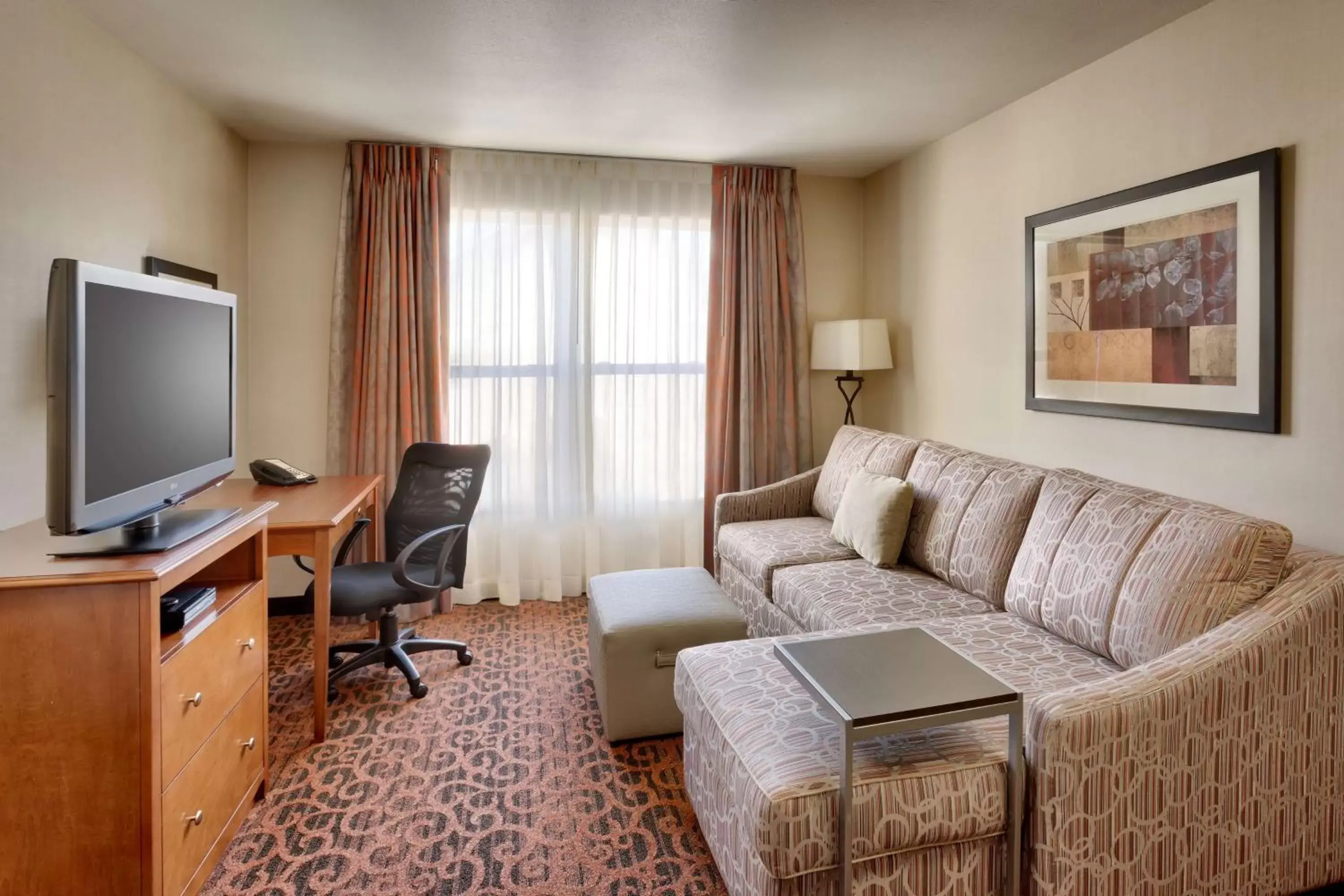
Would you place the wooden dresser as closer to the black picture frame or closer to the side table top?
the side table top

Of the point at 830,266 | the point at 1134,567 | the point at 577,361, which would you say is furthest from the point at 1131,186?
the point at 577,361

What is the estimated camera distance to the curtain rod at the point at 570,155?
13.1 feet

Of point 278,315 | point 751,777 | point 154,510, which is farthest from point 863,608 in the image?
point 278,315

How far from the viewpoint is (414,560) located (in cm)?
330

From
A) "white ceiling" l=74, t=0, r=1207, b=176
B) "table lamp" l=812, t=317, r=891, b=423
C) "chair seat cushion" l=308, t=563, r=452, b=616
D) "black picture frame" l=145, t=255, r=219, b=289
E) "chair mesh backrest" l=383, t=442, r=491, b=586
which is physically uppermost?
"white ceiling" l=74, t=0, r=1207, b=176

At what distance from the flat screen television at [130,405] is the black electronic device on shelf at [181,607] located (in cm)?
17

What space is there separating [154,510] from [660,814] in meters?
1.65

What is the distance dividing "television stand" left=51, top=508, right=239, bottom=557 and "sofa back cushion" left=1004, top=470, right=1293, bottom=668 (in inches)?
96.0

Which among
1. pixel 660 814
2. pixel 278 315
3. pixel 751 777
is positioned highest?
pixel 278 315

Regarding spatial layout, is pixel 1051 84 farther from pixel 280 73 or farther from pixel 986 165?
pixel 280 73

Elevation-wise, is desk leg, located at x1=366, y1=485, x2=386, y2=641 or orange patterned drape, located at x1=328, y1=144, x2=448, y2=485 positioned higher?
orange patterned drape, located at x1=328, y1=144, x2=448, y2=485

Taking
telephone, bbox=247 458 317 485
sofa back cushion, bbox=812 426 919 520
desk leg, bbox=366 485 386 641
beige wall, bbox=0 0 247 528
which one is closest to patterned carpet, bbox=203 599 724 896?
desk leg, bbox=366 485 386 641

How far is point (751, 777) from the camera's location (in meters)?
1.58

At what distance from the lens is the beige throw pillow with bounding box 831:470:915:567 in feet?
10.0
